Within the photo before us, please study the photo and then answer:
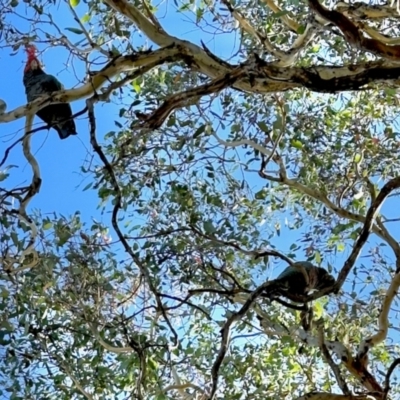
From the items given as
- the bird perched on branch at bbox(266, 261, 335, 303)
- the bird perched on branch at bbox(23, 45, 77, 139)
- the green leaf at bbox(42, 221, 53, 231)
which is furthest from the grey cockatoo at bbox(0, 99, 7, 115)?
the bird perched on branch at bbox(266, 261, 335, 303)

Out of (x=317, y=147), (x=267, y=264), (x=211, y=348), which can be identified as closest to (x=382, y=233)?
(x=267, y=264)

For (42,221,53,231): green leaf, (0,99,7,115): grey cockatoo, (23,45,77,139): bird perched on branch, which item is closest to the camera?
(0,99,7,115): grey cockatoo

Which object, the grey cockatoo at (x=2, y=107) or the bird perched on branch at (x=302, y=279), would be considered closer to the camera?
the grey cockatoo at (x=2, y=107)

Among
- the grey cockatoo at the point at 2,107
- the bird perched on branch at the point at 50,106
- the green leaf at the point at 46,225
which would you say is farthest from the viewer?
the green leaf at the point at 46,225

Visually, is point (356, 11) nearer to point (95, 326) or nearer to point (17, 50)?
point (17, 50)

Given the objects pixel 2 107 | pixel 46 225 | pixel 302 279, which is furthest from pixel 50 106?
pixel 302 279

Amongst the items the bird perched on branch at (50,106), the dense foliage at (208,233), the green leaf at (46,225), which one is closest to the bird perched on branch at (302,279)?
the dense foliage at (208,233)

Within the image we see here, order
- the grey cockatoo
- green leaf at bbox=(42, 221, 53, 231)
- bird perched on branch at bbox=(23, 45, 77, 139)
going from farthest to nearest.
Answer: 1. green leaf at bbox=(42, 221, 53, 231)
2. bird perched on branch at bbox=(23, 45, 77, 139)
3. the grey cockatoo

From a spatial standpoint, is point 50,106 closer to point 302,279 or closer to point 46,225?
point 46,225

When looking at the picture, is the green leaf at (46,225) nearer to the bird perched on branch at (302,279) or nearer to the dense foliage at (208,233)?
the dense foliage at (208,233)

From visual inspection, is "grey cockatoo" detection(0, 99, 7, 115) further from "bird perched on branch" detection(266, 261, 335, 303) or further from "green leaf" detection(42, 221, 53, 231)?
"bird perched on branch" detection(266, 261, 335, 303)

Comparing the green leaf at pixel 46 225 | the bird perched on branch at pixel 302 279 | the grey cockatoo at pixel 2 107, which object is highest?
the green leaf at pixel 46 225

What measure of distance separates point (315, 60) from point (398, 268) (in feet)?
5.08

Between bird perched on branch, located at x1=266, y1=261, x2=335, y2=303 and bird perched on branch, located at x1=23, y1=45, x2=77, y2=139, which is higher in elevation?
bird perched on branch, located at x1=23, y1=45, x2=77, y2=139
